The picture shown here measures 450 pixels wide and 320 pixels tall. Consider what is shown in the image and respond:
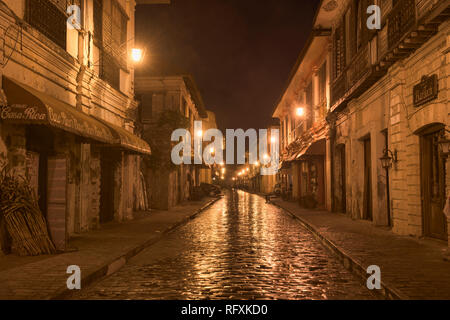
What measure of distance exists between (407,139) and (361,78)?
12.2ft

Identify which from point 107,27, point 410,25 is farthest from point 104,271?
point 107,27

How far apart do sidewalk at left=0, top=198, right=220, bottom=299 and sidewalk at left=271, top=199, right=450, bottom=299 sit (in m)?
4.35

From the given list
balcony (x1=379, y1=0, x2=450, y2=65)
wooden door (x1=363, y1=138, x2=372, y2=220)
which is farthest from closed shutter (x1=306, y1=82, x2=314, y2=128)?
balcony (x1=379, y1=0, x2=450, y2=65)

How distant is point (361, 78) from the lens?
1505 centimetres

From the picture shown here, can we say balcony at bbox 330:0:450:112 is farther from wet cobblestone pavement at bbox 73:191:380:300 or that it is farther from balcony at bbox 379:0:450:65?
wet cobblestone pavement at bbox 73:191:380:300

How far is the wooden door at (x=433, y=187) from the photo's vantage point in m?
10.5

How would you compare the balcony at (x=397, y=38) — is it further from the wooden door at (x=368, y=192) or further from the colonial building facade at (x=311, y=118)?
the colonial building facade at (x=311, y=118)

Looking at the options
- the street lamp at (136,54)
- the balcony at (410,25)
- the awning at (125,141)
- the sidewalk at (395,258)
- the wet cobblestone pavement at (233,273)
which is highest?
the street lamp at (136,54)

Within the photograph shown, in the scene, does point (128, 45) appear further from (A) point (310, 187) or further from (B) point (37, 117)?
(A) point (310, 187)

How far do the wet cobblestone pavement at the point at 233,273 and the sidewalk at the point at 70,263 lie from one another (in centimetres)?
23

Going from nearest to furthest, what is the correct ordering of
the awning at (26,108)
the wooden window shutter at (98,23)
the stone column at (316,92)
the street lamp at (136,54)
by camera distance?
the awning at (26,108) < the wooden window shutter at (98,23) < the street lamp at (136,54) < the stone column at (316,92)

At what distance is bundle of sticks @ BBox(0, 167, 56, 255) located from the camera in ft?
28.5

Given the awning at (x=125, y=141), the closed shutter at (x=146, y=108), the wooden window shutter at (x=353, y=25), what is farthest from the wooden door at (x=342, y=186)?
the closed shutter at (x=146, y=108)

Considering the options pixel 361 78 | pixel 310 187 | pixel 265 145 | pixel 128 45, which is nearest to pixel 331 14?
pixel 361 78
